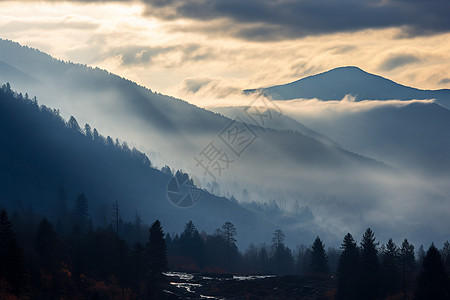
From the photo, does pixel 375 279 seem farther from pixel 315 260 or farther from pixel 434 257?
pixel 315 260

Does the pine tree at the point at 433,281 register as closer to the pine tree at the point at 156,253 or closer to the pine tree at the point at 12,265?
the pine tree at the point at 156,253

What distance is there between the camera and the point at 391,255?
149 m

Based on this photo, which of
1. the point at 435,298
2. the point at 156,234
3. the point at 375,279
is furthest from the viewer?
the point at 156,234

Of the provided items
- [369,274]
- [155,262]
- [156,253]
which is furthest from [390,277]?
[156,253]

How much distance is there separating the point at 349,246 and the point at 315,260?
3564cm

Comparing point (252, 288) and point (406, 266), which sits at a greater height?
point (406, 266)

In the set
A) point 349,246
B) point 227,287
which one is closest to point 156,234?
point 227,287

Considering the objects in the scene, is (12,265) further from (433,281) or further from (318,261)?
(318,261)

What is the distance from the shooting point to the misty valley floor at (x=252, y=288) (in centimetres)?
16112

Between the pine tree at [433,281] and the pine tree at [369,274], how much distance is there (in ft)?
56.9

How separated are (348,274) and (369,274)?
5.21 metres

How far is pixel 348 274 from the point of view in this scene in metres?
148

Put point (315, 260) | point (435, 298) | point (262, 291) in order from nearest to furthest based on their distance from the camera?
point (435, 298) < point (262, 291) < point (315, 260)

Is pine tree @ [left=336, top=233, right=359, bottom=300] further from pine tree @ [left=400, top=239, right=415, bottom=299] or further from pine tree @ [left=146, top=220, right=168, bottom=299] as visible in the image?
pine tree @ [left=146, top=220, right=168, bottom=299]
